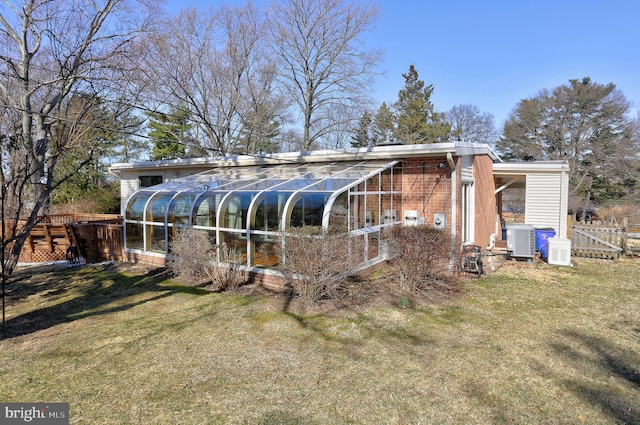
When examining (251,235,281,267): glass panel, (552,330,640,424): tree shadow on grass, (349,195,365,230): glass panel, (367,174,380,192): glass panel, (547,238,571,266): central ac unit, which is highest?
(367,174,380,192): glass panel

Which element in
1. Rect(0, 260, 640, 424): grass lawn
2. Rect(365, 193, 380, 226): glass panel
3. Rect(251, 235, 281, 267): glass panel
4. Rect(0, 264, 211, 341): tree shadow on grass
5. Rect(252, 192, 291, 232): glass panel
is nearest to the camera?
Rect(0, 260, 640, 424): grass lawn

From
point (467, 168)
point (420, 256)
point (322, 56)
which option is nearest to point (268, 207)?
point (420, 256)

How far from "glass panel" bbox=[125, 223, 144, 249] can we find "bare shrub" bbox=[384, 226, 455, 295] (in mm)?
7569

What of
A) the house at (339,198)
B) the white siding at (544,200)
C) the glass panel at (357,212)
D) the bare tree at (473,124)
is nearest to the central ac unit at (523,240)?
the house at (339,198)

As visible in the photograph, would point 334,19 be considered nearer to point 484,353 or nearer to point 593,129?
point 484,353

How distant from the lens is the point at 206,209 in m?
9.27

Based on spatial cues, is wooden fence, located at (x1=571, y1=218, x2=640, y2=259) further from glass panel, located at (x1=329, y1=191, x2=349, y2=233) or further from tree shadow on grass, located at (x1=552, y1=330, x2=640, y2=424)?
glass panel, located at (x1=329, y1=191, x2=349, y2=233)

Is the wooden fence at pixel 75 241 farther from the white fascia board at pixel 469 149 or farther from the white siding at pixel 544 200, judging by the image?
the white siding at pixel 544 200

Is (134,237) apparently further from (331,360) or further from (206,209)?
(331,360)

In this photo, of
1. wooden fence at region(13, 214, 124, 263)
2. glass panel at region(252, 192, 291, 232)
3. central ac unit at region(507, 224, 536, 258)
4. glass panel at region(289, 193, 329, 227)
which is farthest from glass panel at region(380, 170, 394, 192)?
wooden fence at region(13, 214, 124, 263)

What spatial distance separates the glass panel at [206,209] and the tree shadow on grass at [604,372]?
7422mm

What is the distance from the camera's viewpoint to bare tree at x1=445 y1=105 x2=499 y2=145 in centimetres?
3734

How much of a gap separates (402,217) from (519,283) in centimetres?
317

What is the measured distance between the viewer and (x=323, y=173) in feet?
31.6
